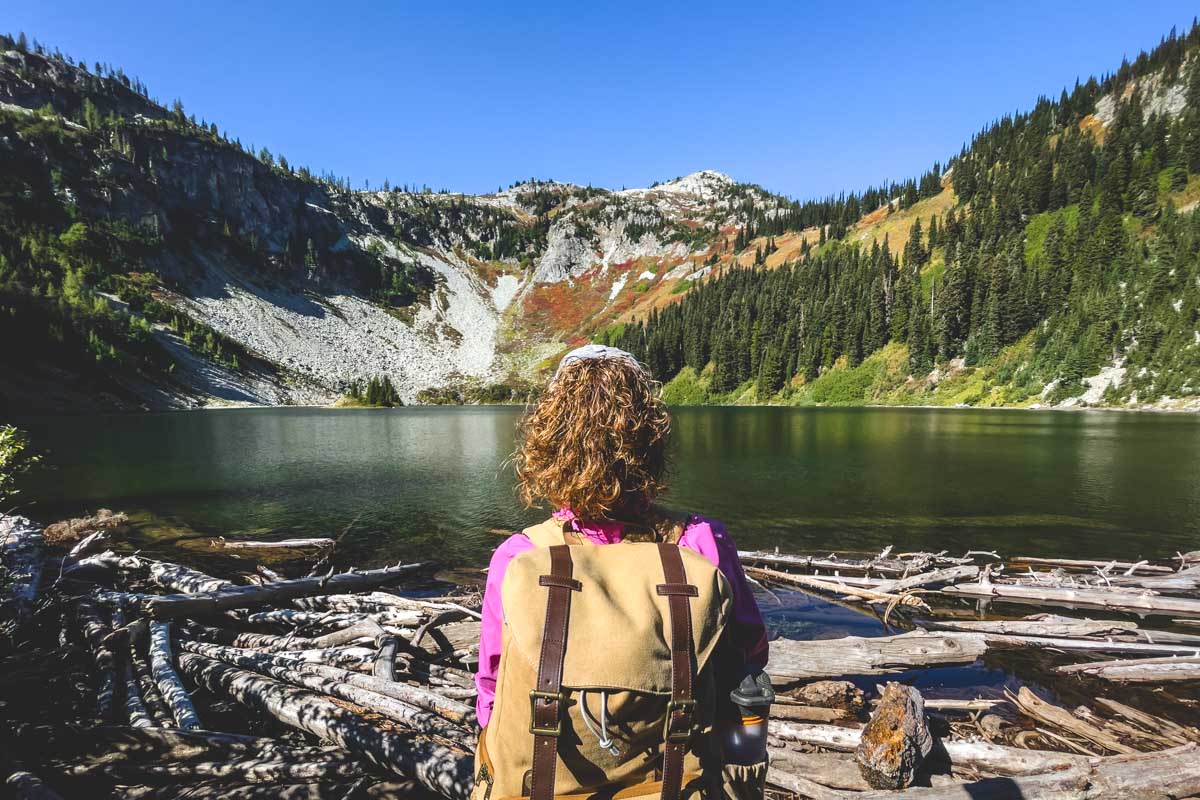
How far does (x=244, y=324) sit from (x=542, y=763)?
198 m

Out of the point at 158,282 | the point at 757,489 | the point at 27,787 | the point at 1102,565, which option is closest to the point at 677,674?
the point at 27,787

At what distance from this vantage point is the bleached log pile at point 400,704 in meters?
5.10

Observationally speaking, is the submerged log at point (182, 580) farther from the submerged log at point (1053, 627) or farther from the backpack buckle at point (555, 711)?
the submerged log at point (1053, 627)

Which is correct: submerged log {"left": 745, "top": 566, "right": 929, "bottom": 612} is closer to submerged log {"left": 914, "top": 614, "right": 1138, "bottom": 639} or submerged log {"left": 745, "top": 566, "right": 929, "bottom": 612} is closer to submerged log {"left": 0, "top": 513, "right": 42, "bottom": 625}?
submerged log {"left": 914, "top": 614, "right": 1138, "bottom": 639}

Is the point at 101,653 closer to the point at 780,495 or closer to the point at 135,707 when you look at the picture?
the point at 135,707

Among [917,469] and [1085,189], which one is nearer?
[917,469]

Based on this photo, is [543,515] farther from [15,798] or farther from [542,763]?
[542,763]

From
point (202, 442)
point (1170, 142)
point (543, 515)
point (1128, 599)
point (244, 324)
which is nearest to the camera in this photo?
point (1128, 599)

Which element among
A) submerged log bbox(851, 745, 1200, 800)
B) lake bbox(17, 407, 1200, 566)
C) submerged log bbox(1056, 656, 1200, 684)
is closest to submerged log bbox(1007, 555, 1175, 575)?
lake bbox(17, 407, 1200, 566)

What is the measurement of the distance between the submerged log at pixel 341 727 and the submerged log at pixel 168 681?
36 centimetres

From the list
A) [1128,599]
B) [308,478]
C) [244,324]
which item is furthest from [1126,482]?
[244,324]

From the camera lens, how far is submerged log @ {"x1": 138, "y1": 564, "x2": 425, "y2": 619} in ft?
30.3

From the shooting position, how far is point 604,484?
2.59m

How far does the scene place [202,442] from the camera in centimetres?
5459
